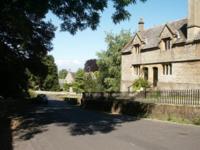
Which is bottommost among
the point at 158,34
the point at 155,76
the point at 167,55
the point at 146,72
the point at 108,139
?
the point at 108,139

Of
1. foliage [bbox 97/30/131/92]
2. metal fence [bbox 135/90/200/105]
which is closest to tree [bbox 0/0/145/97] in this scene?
metal fence [bbox 135/90/200/105]

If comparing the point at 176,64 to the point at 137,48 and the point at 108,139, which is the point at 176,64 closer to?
the point at 137,48

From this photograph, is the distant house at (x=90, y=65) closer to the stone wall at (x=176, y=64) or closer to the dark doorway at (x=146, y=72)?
the stone wall at (x=176, y=64)

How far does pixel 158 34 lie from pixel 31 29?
25.9 metres

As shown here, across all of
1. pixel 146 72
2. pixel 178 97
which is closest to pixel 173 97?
pixel 178 97

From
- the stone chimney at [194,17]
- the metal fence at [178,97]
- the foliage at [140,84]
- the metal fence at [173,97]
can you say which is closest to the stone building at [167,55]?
the stone chimney at [194,17]

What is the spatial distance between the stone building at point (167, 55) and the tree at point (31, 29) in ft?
42.7

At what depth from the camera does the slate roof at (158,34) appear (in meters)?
41.5

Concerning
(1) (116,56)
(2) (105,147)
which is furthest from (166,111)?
(1) (116,56)

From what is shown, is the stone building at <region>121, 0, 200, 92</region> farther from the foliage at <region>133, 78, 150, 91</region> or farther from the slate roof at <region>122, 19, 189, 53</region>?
the foliage at <region>133, 78, 150, 91</region>

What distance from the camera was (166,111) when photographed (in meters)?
25.0

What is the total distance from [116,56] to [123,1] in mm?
52083

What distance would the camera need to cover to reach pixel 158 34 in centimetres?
4747

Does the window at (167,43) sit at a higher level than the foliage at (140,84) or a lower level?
higher
